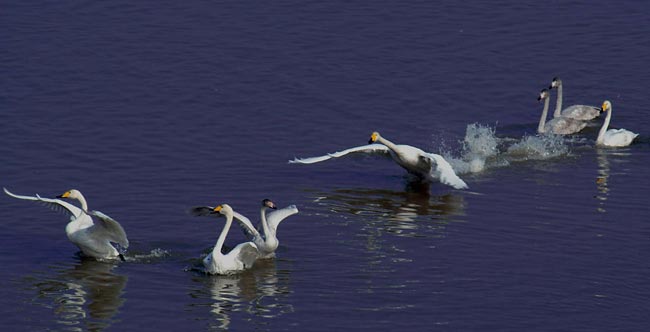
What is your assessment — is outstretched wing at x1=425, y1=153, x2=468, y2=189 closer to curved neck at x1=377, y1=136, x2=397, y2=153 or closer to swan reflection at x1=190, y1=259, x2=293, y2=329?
curved neck at x1=377, y1=136, x2=397, y2=153

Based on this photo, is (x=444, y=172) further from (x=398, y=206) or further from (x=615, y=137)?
(x=615, y=137)

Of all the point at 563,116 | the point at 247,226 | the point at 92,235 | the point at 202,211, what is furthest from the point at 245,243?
the point at 563,116

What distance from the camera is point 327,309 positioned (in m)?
17.3

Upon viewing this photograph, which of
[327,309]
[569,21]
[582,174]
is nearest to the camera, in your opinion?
[327,309]

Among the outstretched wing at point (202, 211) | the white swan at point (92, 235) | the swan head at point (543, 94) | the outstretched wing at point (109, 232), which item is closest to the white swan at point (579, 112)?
the swan head at point (543, 94)

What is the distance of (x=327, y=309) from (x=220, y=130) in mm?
9405

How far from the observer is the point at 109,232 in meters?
19.0

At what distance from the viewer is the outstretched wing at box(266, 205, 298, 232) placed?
64.7 ft

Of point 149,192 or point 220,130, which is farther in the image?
point 220,130

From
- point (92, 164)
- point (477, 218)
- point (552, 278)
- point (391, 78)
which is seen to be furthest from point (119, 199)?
point (391, 78)

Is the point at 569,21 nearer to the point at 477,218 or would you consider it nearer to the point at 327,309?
the point at 477,218

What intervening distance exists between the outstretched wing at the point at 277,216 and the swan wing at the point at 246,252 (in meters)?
0.84

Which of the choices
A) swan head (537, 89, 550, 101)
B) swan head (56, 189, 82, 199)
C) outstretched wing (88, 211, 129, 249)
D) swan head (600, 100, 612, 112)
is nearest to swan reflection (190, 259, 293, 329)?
outstretched wing (88, 211, 129, 249)

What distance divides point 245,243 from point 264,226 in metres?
0.70
